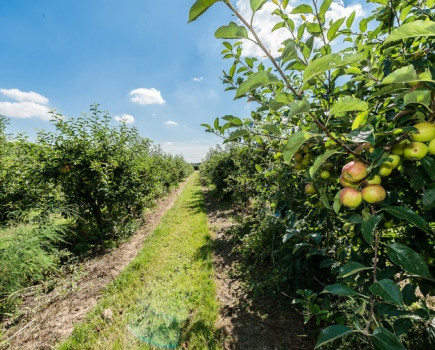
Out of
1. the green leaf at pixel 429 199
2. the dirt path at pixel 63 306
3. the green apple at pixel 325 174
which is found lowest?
the dirt path at pixel 63 306

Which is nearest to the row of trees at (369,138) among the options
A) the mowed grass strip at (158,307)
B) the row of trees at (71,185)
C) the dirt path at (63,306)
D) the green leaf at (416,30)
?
the green leaf at (416,30)

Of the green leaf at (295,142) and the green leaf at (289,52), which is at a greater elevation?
the green leaf at (289,52)

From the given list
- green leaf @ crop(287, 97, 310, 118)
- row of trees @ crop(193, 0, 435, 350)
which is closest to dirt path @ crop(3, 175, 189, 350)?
row of trees @ crop(193, 0, 435, 350)

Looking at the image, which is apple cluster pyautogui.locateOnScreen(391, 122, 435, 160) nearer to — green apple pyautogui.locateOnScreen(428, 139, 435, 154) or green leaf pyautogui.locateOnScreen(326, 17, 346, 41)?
green apple pyautogui.locateOnScreen(428, 139, 435, 154)

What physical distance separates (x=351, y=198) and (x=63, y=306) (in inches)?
180

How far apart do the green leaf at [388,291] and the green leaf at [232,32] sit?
954 millimetres

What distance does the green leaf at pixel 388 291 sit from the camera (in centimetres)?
60

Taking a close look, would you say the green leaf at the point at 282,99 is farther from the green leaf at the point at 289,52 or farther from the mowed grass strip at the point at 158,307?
the mowed grass strip at the point at 158,307

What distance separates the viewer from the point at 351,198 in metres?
0.80

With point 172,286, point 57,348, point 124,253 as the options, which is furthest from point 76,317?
point 124,253

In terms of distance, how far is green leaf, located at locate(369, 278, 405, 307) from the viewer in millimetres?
596

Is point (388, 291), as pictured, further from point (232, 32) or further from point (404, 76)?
point (232, 32)

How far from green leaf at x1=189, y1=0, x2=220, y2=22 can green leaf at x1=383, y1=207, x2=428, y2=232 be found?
0.99 m

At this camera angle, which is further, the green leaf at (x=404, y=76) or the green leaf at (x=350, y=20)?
the green leaf at (x=350, y=20)
